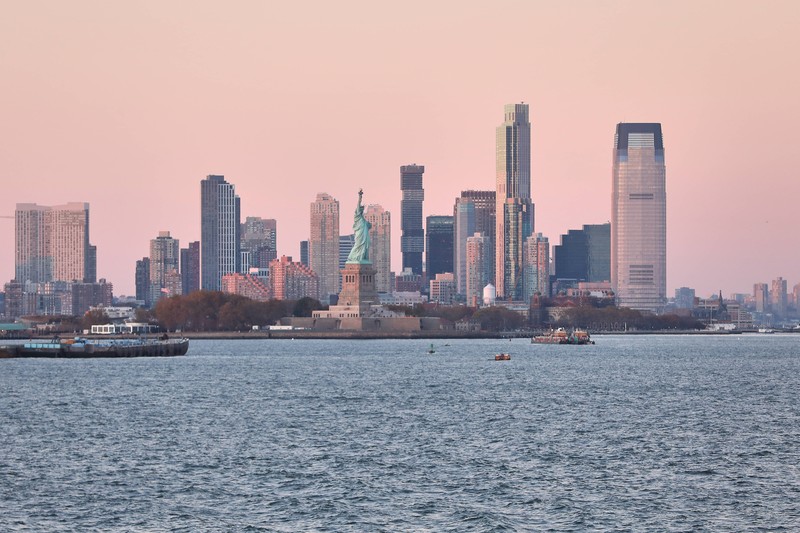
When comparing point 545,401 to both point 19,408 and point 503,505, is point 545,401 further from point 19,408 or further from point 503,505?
point 503,505

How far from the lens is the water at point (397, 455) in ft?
157

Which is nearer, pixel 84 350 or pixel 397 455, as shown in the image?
pixel 397 455

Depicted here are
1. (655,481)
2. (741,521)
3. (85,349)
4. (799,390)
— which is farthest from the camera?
(85,349)

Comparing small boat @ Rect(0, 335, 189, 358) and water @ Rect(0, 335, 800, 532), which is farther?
small boat @ Rect(0, 335, 189, 358)

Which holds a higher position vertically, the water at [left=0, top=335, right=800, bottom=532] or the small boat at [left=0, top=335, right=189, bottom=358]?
the small boat at [left=0, top=335, right=189, bottom=358]

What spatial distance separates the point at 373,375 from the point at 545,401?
111 ft

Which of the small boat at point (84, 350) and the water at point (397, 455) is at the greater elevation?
the small boat at point (84, 350)

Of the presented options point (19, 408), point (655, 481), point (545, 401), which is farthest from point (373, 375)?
point (655, 481)

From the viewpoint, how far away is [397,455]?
62.5 meters

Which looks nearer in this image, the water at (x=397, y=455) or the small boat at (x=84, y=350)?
the water at (x=397, y=455)

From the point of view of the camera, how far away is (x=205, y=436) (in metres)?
69.9

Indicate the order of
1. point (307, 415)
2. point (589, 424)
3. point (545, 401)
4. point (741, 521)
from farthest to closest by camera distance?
1. point (545, 401)
2. point (307, 415)
3. point (589, 424)
4. point (741, 521)

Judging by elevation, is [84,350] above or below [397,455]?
above

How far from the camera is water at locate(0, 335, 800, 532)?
47969 mm
